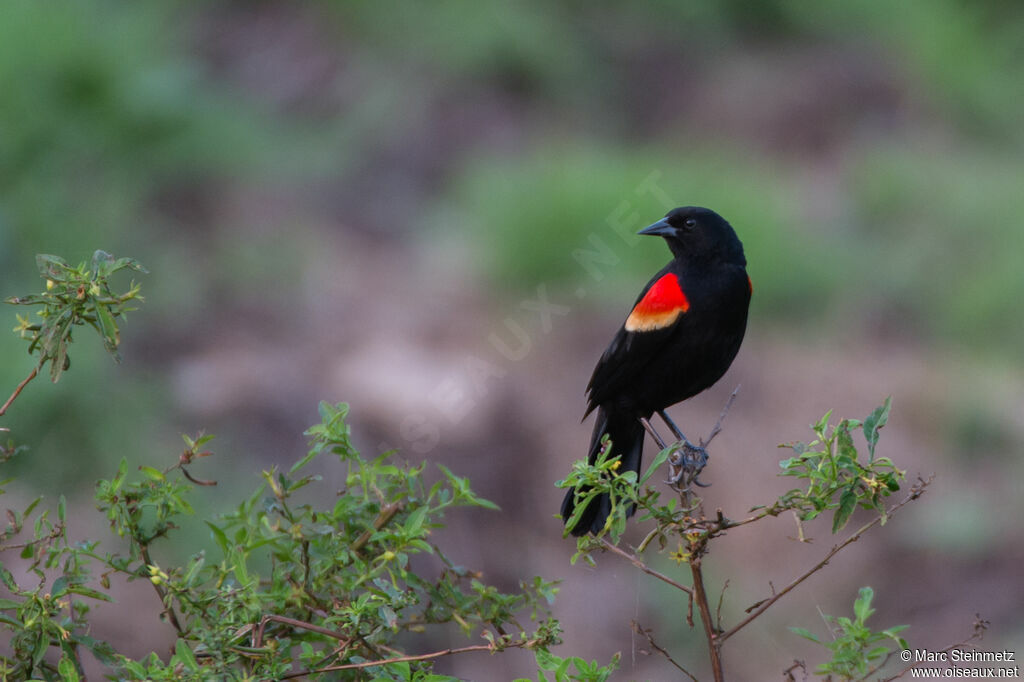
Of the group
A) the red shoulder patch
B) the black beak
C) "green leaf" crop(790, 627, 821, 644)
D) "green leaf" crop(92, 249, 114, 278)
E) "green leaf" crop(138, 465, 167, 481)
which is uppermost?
the black beak

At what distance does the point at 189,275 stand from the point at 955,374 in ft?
13.7

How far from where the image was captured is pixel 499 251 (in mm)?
6109

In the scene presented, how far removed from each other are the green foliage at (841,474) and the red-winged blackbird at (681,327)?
100 cm

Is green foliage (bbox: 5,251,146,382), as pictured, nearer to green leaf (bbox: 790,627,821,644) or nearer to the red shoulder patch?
green leaf (bbox: 790,627,821,644)

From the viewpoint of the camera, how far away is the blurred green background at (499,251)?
5.09 m

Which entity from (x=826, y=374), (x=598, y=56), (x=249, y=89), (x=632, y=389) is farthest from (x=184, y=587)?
(x=598, y=56)

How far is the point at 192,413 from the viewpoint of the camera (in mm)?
5113

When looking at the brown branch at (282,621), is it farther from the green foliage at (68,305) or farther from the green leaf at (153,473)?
the green foliage at (68,305)

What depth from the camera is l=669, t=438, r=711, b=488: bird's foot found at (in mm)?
1977

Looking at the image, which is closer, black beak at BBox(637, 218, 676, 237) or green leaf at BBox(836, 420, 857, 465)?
green leaf at BBox(836, 420, 857, 465)

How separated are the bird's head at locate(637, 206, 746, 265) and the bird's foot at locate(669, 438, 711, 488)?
1.60 feet

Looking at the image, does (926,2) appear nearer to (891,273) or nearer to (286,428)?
(891,273)

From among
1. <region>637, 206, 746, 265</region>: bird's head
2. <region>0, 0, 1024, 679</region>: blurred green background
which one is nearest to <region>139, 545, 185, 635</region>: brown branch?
<region>637, 206, 746, 265</region>: bird's head

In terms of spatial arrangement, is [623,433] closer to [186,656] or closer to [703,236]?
[703,236]
